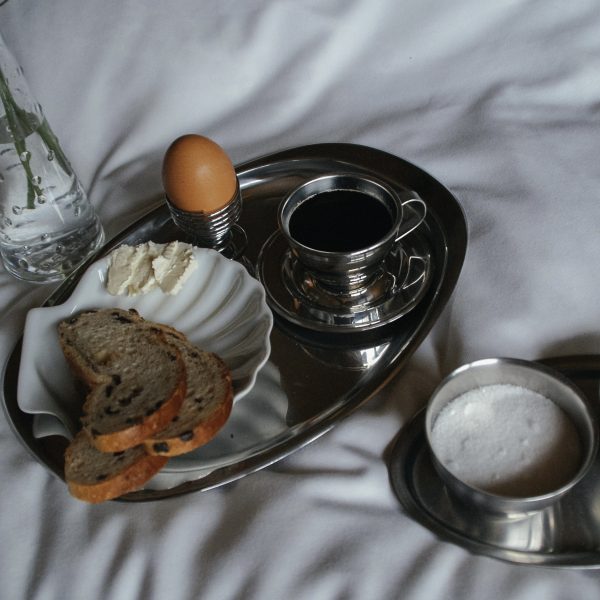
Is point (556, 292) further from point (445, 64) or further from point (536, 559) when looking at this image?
point (445, 64)

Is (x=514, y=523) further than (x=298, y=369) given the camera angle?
No

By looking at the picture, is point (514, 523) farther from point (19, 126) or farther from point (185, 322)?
point (19, 126)

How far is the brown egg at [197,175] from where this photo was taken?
2.77ft

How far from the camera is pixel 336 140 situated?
1065 mm

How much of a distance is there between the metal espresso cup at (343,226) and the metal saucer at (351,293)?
2cm

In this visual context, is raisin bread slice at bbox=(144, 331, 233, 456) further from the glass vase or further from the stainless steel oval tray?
the glass vase

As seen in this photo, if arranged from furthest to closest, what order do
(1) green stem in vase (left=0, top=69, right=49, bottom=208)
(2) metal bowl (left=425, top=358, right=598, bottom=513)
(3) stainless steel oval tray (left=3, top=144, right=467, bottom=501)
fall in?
(1) green stem in vase (left=0, top=69, right=49, bottom=208) → (3) stainless steel oval tray (left=3, top=144, right=467, bottom=501) → (2) metal bowl (left=425, top=358, right=598, bottom=513)

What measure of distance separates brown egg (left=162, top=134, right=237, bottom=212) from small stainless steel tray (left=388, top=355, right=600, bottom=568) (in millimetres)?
365

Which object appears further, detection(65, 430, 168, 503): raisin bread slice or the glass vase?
the glass vase

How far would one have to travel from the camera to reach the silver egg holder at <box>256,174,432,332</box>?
0.77 m

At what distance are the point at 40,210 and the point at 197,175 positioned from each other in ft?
0.65

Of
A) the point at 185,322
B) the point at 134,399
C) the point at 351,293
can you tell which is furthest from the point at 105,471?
the point at 351,293

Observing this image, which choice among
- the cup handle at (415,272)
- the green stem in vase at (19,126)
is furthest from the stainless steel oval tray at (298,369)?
the green stem in vase at (19,126)

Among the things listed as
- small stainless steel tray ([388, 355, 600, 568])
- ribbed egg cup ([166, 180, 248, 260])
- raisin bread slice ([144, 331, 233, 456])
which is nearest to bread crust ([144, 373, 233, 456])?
raisin bread slice ([144, 331, 233, 456])
